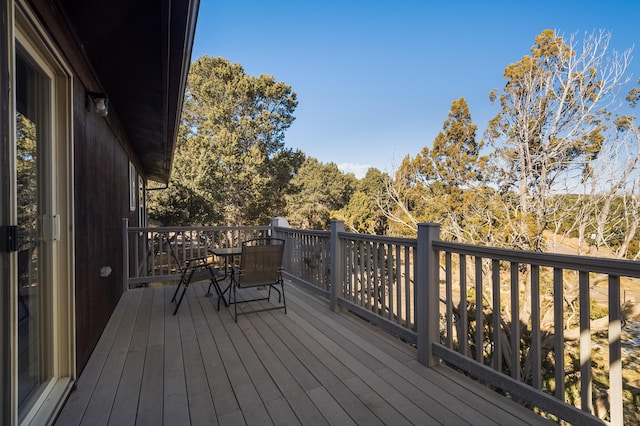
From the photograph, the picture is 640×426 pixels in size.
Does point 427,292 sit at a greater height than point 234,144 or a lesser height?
lesser

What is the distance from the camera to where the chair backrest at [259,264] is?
3531 millimetres

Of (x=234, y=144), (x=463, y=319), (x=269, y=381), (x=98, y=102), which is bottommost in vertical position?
(x=269, y=381)

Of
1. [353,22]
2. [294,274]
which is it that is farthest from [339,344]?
[353,22]

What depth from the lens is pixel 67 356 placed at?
6.82 ft

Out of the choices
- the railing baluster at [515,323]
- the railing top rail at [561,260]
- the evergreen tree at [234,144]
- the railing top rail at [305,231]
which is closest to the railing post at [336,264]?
the railing top rail at [305,231]

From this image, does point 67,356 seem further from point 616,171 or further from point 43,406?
point 616,171

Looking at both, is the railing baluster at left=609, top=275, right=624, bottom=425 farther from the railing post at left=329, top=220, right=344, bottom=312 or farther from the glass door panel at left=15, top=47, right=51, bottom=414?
the glass door panel at left=15, top=47, right=51, bottom=414

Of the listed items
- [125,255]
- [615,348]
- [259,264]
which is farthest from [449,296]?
[125,255]

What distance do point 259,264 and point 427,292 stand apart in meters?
1.93

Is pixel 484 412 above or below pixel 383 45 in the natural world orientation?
below

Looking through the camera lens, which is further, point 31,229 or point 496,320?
point 496,320

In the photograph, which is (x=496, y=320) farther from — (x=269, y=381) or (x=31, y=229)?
(x=31, y=229)

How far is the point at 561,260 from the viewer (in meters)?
A: 1.68

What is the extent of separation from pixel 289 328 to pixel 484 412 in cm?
183
